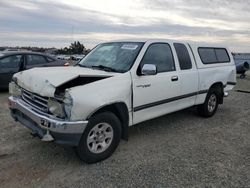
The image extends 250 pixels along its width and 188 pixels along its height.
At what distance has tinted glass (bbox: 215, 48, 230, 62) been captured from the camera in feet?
23.8

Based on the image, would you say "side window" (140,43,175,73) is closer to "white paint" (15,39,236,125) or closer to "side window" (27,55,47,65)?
"white paint" (15,39,236,125)

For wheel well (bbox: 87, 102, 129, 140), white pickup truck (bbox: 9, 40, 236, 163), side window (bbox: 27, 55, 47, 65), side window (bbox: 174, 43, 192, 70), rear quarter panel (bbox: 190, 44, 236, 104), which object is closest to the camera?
white pickup truck (bbox: 9, 40, 236, 163)

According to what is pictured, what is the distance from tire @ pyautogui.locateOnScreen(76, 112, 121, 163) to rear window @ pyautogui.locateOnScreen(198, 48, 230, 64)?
3.20 meters

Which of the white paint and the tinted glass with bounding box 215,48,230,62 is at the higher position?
the tinted glass with bounding box 215,48,230,62

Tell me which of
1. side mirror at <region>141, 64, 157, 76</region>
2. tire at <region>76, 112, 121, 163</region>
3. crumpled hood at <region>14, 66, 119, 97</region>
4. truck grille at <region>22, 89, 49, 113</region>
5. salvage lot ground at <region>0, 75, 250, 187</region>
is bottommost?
salvage lot ground at <region>0, 75, 250, 187</region>

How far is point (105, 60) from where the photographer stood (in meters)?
5.15

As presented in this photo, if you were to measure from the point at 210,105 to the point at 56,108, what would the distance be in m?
4.42

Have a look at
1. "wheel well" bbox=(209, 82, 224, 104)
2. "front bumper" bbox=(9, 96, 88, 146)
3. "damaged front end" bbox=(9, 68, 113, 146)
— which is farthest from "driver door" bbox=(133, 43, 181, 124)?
"wheel well" bbox=(209, 82, 224, 104)

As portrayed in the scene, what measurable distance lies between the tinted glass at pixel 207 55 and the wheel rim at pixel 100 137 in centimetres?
329

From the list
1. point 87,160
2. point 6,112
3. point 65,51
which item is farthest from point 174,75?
point 65,51

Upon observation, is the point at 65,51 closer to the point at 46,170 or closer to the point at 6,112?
the point at 6,112

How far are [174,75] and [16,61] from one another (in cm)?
645

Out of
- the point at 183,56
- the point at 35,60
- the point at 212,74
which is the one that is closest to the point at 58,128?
the point at 183,56

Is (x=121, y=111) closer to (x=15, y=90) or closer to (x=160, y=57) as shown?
(x=160, y=57)
